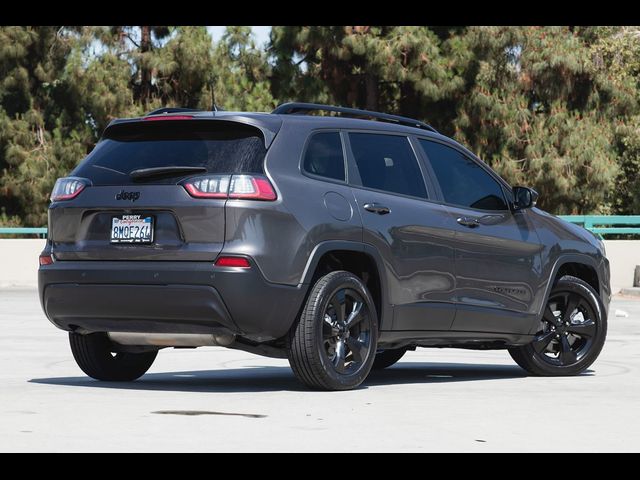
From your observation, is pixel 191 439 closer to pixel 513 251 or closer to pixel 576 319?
pixel 513 251

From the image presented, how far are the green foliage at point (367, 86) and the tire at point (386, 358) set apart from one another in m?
29.0

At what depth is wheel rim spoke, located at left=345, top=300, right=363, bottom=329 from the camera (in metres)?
9.58

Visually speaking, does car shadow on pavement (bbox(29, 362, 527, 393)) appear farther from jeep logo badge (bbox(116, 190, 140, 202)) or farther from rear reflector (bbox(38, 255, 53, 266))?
jeep logo badge (bbox(116, 190, 140, 202))

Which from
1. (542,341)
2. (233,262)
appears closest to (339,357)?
(233,262)

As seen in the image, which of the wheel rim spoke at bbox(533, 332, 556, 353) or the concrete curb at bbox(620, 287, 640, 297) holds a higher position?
the wheel rim spoke at bbox(533, 332, 556, 353)

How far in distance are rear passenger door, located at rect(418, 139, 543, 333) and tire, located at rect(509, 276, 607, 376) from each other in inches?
14.7

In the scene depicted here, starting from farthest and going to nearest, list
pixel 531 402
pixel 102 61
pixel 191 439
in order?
1. pixel 102 61
2. pixel 531 402
3. pixel 191 439

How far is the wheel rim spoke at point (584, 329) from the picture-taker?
37.7 ft

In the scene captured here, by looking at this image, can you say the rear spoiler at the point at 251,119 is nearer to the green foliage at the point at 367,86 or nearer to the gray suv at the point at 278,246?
the gray suv at the point at 278,246

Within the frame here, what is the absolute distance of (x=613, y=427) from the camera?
25.2 feet

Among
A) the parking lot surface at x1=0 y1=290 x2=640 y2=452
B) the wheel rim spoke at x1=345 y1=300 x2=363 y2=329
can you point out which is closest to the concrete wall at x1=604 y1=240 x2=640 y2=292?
the parking lot surface at x1=0 y1=290 x2=640 y2=452
